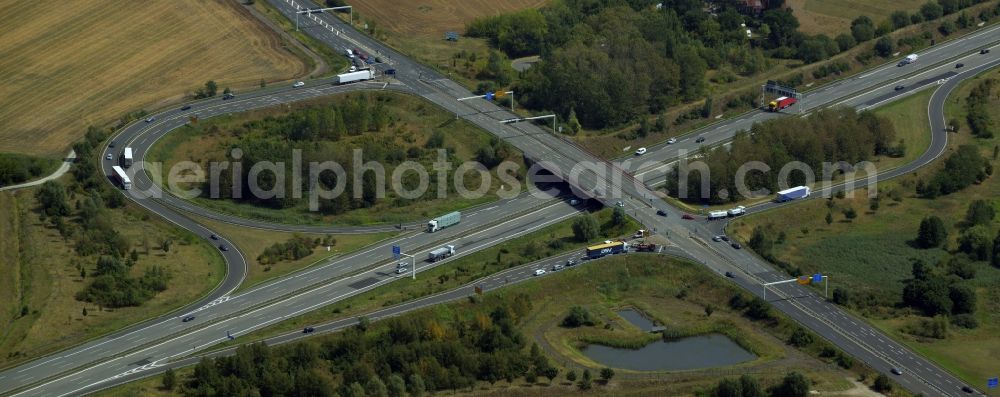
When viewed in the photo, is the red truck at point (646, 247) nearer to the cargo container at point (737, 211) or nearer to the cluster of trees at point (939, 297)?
the cargo container at point (737, 211)

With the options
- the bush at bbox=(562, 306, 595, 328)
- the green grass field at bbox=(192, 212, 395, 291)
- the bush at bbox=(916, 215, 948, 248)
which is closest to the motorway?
the green grass field at bbox=(192, 212, 395, 291)

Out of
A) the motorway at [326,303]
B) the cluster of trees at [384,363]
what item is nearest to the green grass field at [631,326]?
the cluster of trees at [384,363]

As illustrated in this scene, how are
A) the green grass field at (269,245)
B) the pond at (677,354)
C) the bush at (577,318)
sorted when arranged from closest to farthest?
1. the pond at (677,354)
2. the bush at (577,318)
3. the green grass field at (269,245)

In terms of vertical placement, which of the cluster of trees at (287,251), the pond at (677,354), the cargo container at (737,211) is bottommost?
the pond at (677,354)

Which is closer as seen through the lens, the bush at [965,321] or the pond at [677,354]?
the pond at [677,354]

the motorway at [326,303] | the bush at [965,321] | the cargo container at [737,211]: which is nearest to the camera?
the motorway at [326,303]

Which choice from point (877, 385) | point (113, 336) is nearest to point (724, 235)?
point (877, 385)
